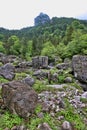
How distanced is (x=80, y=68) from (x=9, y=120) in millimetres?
12452

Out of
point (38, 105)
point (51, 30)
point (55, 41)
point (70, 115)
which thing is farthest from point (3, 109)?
point (51, 30)

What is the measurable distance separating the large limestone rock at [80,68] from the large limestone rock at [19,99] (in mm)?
10208

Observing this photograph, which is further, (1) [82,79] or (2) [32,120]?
(1) [82,79]

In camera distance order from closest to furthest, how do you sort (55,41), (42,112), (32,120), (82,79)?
1. (32,120)
2. (42,112)
3. (82,79)
4. (55,41)

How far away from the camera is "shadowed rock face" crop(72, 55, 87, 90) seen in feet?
75.1

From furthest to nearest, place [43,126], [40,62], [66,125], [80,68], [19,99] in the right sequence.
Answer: [40,62] → [80,68] → [19,99] → [66,125] → [43,126]

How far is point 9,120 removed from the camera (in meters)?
12.3

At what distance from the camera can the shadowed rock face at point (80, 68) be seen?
22.9 meters

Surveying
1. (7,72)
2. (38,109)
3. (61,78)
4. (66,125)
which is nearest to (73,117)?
(66,125)

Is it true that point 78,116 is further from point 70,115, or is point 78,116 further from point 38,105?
point 38,105

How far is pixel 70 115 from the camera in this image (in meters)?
13.3

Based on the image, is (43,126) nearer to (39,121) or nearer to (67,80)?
(39,121)

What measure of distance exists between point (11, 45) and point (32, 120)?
227 ft

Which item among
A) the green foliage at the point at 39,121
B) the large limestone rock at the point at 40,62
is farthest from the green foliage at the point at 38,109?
the large limestone rock at the point at 40,62
